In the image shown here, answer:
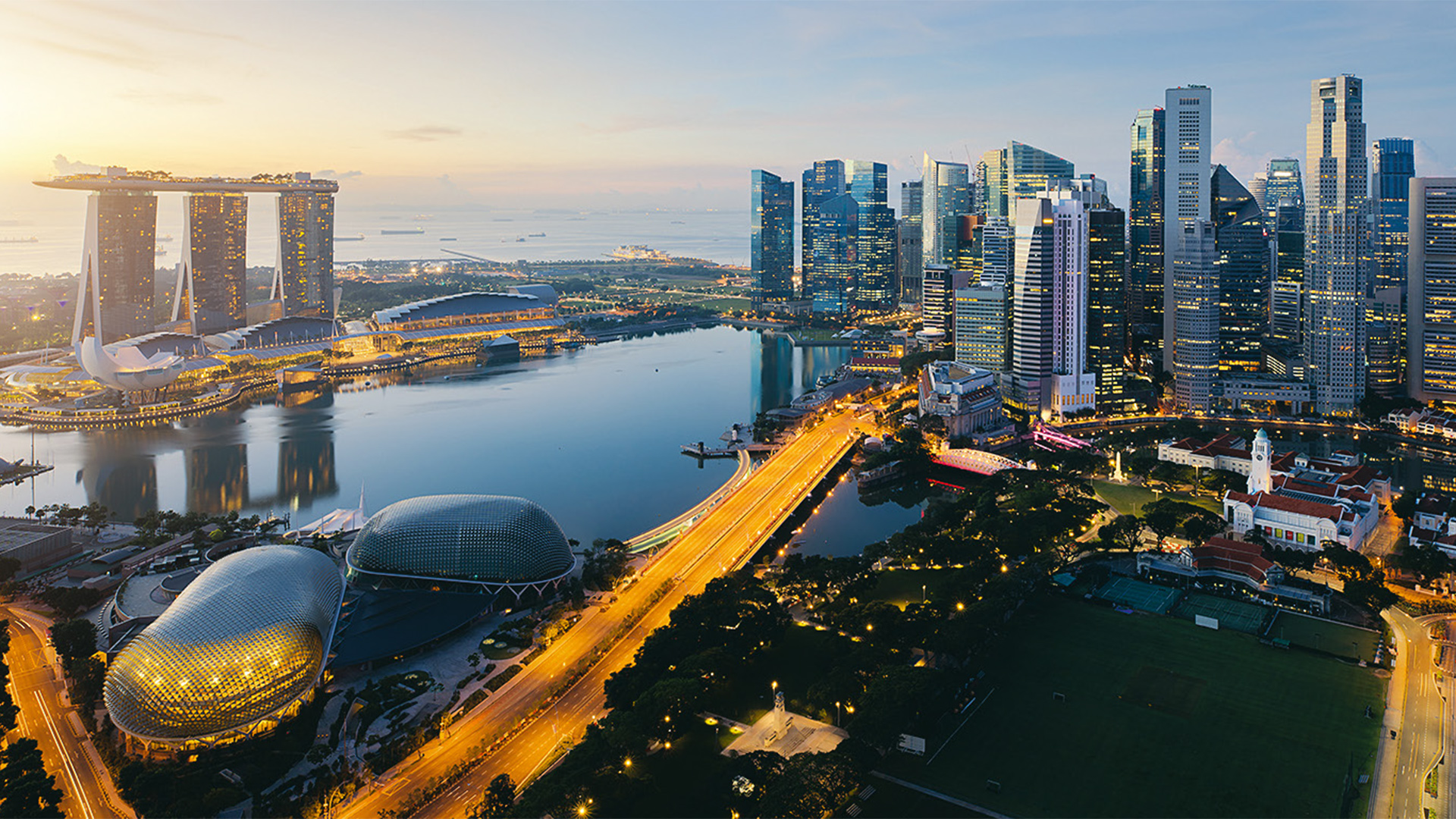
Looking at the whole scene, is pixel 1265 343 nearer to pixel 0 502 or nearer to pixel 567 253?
pixel 0 502

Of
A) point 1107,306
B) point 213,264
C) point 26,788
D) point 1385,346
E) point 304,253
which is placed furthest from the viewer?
point 304,253

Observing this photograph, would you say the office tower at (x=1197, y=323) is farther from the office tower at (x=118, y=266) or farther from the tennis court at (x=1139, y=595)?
the office tower at (x=118, y=266)

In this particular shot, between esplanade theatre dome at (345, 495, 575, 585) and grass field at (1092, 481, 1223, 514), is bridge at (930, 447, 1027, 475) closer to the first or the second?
grass field at (1092, 481, 1223, 514)

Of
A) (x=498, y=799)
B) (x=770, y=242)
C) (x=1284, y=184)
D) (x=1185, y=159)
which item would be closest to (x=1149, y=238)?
(x=1185, y=159)

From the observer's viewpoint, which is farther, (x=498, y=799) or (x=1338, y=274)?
(x=1338, y=274)

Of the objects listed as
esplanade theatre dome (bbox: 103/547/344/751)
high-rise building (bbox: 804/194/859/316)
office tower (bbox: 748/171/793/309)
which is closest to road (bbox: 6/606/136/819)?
esplanade theatre dome (bbox: 103/547/344/751)

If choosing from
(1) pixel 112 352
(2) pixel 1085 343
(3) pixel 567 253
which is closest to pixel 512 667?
(2) pixel 1085 343

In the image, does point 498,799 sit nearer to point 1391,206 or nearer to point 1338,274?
point 1338,274

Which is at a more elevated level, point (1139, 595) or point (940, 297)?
point (940, 297)
